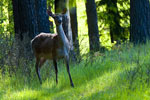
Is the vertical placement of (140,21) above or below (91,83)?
above

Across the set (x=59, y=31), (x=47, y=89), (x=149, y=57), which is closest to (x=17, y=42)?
(x=59, y=31)

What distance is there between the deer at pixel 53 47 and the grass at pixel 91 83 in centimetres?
34

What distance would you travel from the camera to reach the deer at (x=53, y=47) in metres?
10.0

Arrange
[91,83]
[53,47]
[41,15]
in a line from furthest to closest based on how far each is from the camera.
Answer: [41,15], [53,47], [91,83]

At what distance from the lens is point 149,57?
37.3 ft

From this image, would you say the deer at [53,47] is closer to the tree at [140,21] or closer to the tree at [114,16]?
the tree at [140,21]

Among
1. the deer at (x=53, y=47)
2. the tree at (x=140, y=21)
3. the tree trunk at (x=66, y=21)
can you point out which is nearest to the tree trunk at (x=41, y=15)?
the tree trunk at (x=66, y=21)

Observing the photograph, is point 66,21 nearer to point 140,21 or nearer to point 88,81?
point 140,21

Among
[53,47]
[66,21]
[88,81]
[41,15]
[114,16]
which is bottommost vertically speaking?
[88,81]

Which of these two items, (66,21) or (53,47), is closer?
(53,47)

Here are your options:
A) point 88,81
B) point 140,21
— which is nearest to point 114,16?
point 140,21

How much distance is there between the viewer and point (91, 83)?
9.13 m

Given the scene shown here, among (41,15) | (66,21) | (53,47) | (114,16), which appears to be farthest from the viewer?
(114,16)

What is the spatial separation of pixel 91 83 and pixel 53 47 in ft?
6.03
